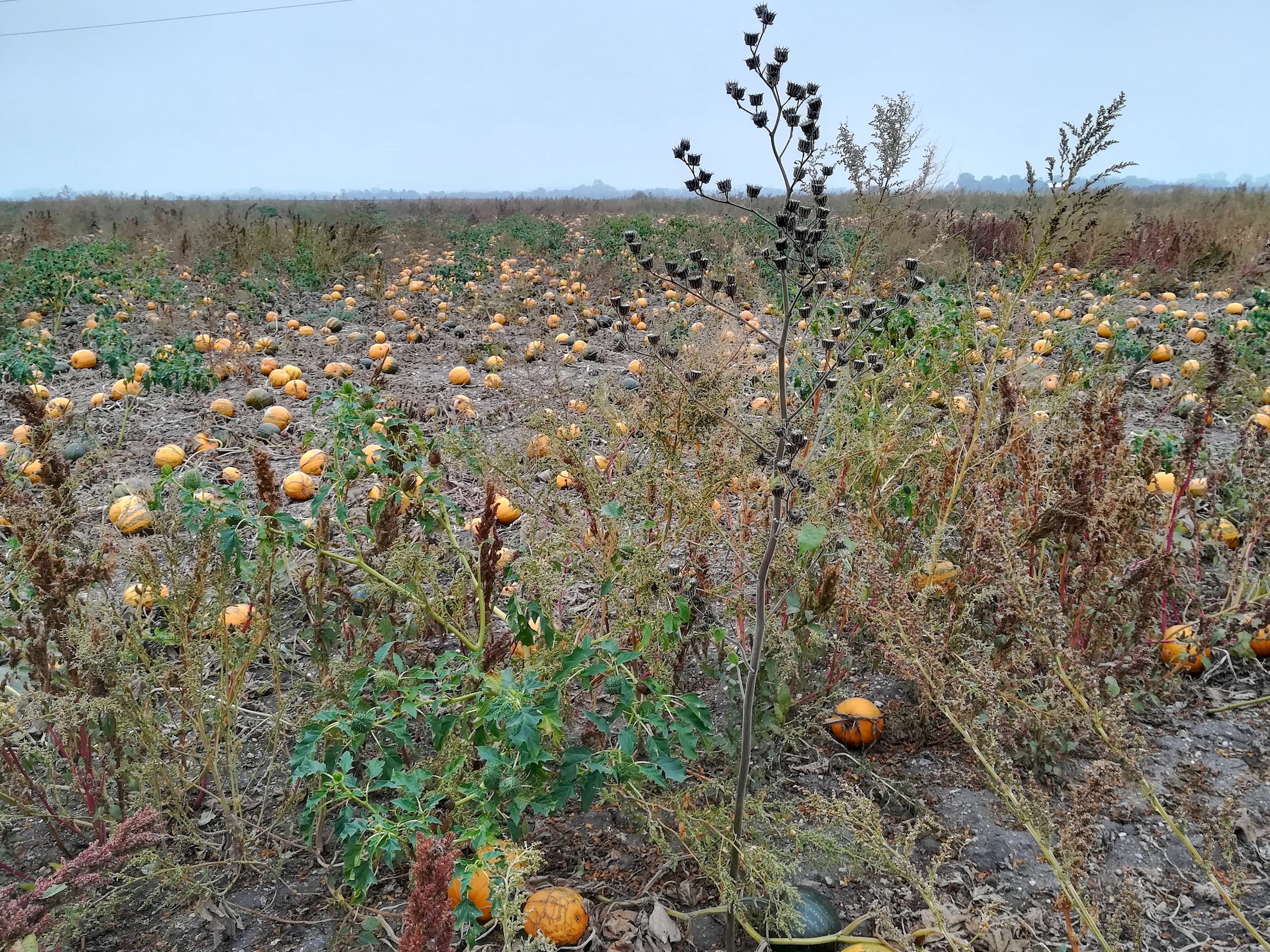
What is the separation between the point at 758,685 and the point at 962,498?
5.15 ft

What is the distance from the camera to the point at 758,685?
213cm

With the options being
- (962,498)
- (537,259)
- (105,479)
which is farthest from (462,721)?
(537,259)

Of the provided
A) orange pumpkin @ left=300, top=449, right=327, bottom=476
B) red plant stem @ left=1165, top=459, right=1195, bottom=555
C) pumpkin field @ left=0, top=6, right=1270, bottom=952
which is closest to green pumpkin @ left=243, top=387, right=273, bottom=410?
orange pumpkin @ left=300, top=449, right=327, bottom=476

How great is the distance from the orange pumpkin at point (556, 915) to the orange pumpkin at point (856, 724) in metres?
1.05

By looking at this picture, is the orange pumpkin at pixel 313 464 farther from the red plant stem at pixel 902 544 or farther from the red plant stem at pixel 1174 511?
the red plant stem at pixel 1174 511

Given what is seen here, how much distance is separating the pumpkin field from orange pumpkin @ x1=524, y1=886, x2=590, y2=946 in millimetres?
11

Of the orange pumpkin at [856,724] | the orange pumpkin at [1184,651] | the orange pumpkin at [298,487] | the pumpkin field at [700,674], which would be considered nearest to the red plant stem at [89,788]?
the pumpkin field at [700,674]

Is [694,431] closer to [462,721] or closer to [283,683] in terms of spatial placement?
[462,721]

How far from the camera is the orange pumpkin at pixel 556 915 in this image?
1865 mm

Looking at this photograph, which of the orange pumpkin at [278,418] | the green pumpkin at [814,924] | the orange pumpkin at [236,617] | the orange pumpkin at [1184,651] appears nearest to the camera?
the green pumpkin at [814,924]

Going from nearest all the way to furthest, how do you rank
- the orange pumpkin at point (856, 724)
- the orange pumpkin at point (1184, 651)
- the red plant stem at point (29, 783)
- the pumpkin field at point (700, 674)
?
the pumpkin field at point (700, 674) < the red plant stem at point (29, 783) < the orange pumpkin at point (856, 724) < the orange pumpkin at point (1184, 651)

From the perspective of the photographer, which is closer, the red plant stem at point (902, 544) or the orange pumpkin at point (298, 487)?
the red plant stem at point (902, 544)

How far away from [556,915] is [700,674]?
1.16 m

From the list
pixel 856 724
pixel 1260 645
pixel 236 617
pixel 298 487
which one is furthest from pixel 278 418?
pixel 1260 645
